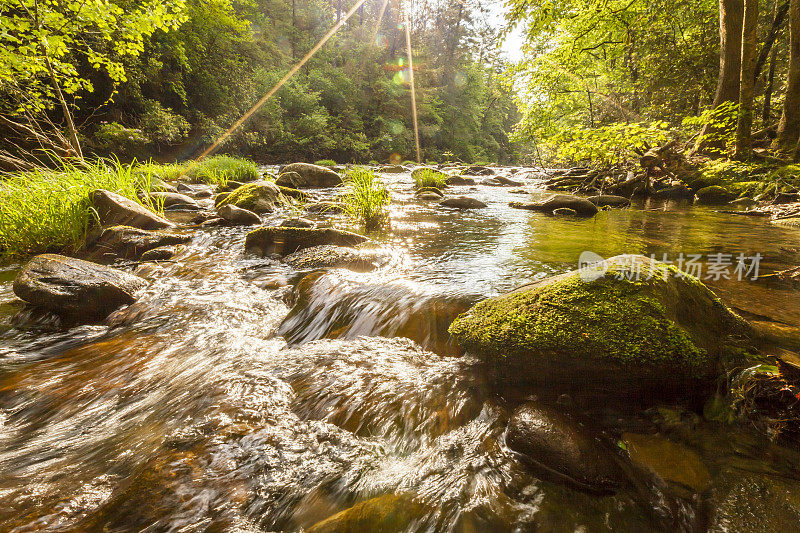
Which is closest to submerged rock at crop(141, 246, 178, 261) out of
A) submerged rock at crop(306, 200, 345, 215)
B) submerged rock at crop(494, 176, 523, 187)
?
submerged rock at crop(306, 200, 345, 215)

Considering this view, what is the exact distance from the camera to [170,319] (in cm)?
319

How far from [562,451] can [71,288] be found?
4083mm

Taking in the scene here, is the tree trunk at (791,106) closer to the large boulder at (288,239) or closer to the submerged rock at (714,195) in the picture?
the submerged rock at (714,195)

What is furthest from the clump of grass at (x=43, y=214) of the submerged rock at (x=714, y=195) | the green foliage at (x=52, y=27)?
the submerged rock at (x=714, y=195)

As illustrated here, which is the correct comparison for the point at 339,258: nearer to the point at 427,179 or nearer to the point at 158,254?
the point at 158,254

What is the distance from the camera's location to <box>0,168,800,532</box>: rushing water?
1329 millimetres

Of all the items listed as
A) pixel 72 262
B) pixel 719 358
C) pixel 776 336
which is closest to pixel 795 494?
pixel 719 358

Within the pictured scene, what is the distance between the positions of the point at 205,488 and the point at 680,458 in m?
2.02

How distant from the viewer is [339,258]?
444 cm

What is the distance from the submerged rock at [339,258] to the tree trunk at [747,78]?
30.7 feet

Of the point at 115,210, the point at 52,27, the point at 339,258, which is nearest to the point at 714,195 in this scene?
the point at 339,258

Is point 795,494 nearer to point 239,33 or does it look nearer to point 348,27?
point 239,33

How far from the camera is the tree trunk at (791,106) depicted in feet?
24.6

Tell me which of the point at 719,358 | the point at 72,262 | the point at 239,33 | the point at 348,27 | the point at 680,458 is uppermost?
the point at 348,27
